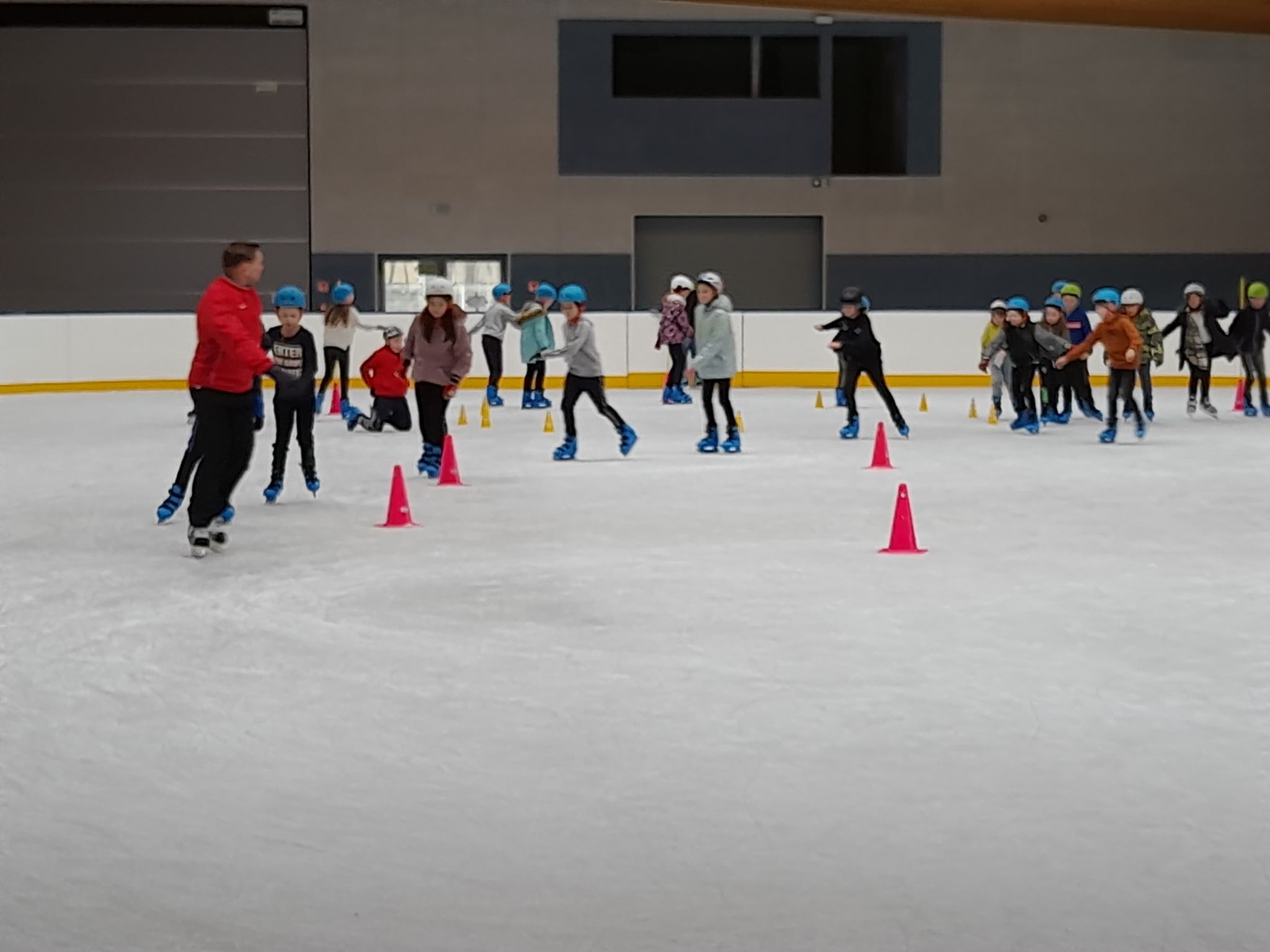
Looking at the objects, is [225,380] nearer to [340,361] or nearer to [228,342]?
[228,342]

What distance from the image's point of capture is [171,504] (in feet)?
36.6

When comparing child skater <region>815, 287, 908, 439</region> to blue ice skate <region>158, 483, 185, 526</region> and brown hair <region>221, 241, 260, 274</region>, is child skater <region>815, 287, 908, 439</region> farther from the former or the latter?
brown hair <region>221, 241, 260, 274</region>

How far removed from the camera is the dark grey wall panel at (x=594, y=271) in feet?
108

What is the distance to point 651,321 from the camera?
26.5 meters

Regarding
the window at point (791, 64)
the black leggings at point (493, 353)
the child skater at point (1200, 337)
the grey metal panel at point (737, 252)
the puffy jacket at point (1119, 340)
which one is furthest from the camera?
the window at point (791, 64)

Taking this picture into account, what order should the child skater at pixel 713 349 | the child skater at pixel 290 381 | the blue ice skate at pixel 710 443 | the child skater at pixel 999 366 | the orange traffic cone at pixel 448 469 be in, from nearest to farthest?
the child skater at pixel 290 381 < the orange traffic cone at pixel 448 469 < the child skater at pixel 713 349 < the blue ice skate at pixel 710 443 < the child skater at pixel 999 366

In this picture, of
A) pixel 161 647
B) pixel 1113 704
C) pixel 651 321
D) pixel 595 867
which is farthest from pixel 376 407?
pixel 595 867

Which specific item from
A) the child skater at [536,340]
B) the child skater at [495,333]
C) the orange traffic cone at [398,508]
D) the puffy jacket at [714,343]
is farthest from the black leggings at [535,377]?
the orange traffic cone at [398,508]

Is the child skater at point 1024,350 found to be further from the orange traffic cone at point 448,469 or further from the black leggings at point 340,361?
the orange traffic cone at point 448,469

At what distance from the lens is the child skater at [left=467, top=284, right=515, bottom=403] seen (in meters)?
22.8

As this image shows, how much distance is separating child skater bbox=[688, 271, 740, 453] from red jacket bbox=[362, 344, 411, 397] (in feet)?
9.47

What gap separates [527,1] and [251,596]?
26.0m

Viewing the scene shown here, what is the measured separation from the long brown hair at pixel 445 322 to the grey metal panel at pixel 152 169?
20386 mm

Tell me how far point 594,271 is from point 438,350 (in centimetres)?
1988
